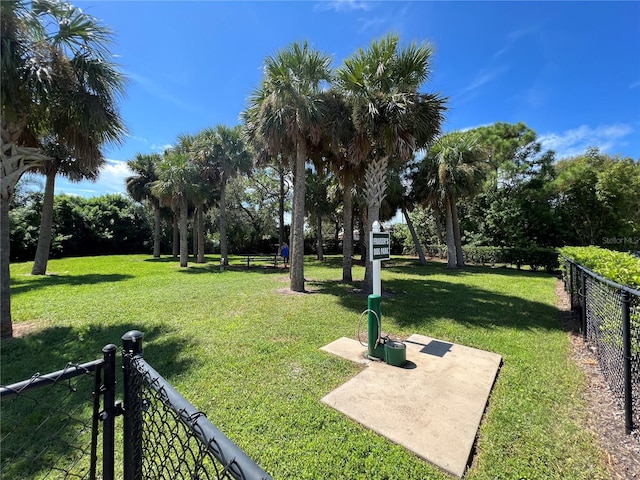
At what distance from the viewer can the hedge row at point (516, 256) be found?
1544 cm

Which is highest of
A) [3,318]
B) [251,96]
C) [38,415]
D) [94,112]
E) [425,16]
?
[425,16]

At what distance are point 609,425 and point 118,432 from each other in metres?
4.93

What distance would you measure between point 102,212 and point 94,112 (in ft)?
88.4

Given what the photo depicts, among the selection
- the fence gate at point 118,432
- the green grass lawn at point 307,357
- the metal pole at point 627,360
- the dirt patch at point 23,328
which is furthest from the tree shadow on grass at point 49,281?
the metal pole at point 627,360

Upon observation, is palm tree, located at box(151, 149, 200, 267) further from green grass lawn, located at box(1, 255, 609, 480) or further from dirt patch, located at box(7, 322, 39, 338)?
dirt patch, located at box(7, 322, 39, 338)

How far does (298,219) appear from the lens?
938 centimetres

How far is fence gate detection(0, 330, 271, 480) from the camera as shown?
1.00 metres

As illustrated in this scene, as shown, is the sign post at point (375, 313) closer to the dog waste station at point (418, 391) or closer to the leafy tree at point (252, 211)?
the dog waste station at point (418, 391)

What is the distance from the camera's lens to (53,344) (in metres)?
5.27

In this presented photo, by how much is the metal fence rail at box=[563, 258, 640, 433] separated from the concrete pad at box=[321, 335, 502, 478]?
48.0 inches

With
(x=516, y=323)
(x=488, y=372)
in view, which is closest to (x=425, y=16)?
→ (x=516, y=323)

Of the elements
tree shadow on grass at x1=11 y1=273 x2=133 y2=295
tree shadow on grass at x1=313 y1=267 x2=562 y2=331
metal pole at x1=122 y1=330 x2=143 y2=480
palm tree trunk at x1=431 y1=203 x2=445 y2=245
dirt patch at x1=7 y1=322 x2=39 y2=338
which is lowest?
dirt patch at x1=7 y1=322 x2=39 y2=338

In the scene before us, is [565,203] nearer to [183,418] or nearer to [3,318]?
[183,418]

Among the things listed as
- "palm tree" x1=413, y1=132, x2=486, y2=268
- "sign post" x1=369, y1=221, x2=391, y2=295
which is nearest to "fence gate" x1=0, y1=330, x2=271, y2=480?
"sign post" x1=369, y1=221, x2=391, y2=295
